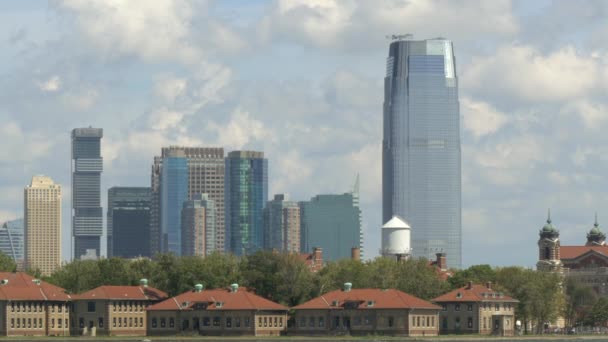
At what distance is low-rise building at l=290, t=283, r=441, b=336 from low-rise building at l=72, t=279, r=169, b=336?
55.7ft

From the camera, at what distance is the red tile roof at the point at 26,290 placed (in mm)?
171875

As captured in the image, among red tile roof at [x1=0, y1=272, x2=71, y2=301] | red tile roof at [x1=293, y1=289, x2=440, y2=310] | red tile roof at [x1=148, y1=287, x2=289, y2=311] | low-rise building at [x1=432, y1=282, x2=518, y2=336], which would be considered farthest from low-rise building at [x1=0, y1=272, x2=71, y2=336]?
low-rise building at [x1=432, y1=282, x2=518, y2=336]

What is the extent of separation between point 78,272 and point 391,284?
37906 millimetres

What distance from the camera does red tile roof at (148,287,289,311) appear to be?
172 m

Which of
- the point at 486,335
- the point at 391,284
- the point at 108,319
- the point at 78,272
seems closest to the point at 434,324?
the point at 486,335

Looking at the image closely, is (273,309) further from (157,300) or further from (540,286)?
(540,286)

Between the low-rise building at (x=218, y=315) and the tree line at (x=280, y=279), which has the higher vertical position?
the tree line at (x=280, y=279)

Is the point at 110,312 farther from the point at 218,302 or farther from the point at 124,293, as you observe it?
the point at 218,302

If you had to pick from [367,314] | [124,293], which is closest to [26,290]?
[124,293]

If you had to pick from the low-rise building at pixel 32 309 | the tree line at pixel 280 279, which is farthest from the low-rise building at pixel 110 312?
the tree line at pixel 280 279

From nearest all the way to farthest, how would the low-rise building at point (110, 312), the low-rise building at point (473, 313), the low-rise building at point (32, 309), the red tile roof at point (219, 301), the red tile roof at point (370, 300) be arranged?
the red tile roof at point (370, 300)
the low-rise building at point (32, 309)
the red tile roof at point (219, 301)
the low-rise building at point (110, 312)
the low-rise building at point (473, 313)

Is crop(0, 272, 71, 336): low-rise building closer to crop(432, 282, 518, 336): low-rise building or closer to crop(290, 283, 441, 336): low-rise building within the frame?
crop(290, 283, 441, 336): low-rise building

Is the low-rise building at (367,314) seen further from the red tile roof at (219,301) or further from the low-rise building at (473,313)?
the low-rise building at (473,313)

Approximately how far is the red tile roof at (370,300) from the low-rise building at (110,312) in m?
17.5
